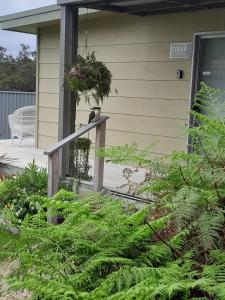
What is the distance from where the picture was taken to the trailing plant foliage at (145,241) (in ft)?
5.08

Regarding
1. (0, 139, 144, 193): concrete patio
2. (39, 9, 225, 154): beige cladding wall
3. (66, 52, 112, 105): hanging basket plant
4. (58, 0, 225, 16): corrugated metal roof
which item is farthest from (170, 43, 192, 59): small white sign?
(0, 139, 144, 193): concrete patio

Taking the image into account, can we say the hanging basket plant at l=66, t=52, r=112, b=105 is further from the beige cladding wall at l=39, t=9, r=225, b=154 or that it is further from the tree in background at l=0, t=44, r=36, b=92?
the tree in background at l=0, t=44, r=36, b=92

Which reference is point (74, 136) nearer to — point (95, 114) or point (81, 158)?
point (95, 114)

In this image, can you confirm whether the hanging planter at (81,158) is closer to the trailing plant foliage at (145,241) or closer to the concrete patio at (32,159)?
the concrete patio at (32,159)

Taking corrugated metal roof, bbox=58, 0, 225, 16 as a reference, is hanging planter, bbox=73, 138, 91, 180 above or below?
below

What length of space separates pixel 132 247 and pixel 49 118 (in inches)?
312

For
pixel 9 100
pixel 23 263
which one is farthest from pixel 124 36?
pixel 9 100

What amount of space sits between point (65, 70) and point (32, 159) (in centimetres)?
233

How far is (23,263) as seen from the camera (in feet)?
5.61

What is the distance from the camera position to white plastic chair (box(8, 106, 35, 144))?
10727 millimetres

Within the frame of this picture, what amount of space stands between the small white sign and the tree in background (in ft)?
72.5

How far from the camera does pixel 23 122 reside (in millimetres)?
10766

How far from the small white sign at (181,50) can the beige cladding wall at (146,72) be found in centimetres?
7

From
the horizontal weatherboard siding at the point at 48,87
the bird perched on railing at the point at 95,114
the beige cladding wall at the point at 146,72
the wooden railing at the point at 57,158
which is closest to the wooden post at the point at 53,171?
the wooden railing at the point at 57,158
